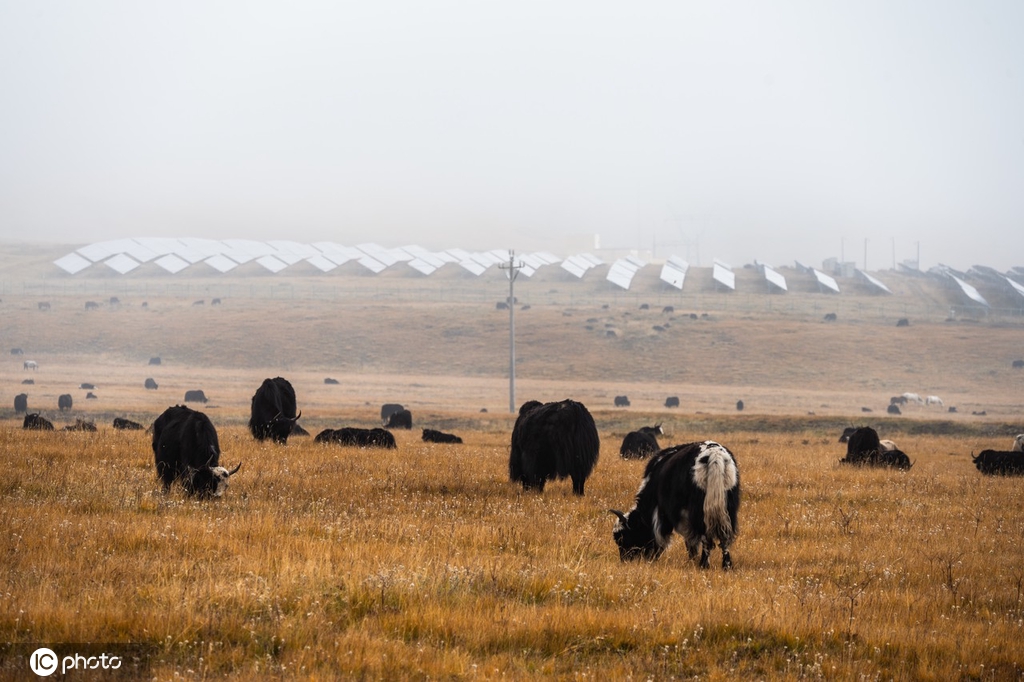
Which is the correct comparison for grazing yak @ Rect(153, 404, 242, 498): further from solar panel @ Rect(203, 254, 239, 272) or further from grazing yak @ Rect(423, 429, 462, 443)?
solar panel @ Rect(203, 254, 239, 272)

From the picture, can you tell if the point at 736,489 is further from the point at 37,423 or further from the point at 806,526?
the point at 37,423

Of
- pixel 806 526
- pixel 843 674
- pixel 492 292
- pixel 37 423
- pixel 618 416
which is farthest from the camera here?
pixel 492 292

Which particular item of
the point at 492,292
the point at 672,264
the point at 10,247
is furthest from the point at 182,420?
the point at 10,247

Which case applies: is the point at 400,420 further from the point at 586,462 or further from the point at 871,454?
the point at 586,462

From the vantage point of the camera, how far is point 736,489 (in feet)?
30.2

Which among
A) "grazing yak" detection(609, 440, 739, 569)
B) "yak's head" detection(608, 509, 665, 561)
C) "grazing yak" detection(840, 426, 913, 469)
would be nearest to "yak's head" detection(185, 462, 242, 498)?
"yak's head" detection(608, 509, 665, 561)

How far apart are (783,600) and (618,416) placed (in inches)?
1404

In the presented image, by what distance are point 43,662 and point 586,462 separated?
953 cm

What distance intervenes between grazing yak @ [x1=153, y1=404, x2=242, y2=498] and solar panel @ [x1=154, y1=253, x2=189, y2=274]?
133984mm

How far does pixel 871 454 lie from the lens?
821 inches

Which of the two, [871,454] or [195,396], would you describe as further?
[195,396]

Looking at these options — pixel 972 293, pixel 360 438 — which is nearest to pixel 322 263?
pixel 972 293

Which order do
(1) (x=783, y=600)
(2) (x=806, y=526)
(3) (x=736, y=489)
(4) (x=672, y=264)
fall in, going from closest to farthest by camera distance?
(1) (x=783, y=600) < (3) (x=736, y=489) < (2) (x=806, y=526) < (4) (x=672, y=264)

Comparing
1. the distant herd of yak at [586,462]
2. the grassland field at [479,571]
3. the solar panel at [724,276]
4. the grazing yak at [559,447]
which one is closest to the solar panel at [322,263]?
the solar panel at [724,276]
